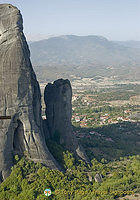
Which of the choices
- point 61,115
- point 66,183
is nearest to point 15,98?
point 61,115

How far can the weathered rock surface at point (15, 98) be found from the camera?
26.2 m

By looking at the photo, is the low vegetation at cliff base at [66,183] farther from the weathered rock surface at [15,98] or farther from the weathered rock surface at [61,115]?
the weathered rock surface at [61,115]

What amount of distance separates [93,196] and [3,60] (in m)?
14.3

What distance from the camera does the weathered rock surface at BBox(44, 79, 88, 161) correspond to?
33.4m

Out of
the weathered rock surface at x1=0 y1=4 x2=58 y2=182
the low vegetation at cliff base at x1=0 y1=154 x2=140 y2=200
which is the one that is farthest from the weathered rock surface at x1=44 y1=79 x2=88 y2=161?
the weathered rock surface at x1=0 y1=4 x2=58 y2=182

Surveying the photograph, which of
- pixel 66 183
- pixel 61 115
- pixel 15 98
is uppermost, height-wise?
pixel 15 98

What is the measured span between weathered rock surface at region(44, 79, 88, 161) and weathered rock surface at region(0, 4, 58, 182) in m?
5.95

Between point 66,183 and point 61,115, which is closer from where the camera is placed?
point 66,183

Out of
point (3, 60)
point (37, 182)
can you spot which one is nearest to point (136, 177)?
point (37, 182)

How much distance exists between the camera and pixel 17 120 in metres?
27.2

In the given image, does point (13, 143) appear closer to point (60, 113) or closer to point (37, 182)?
point (37, 182)

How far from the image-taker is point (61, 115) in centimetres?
3419

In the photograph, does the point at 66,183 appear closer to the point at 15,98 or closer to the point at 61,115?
the point at 15,98

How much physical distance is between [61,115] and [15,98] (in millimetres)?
8841
